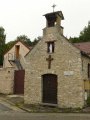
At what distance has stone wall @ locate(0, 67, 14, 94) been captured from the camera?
17400mm

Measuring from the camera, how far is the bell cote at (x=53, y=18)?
1295cm

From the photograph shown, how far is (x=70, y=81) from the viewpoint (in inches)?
451

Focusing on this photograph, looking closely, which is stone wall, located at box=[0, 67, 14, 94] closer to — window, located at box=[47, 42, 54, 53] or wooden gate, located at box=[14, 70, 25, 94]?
wooden gate, located at box=[14, 70, 25, 94]

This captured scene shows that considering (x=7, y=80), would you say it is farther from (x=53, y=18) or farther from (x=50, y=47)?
(x=53, y=18)

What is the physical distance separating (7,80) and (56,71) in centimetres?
780

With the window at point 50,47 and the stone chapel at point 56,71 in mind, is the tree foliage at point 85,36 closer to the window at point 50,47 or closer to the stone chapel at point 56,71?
the stone chapel at point 56,71

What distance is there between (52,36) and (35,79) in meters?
3.77

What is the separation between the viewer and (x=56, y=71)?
1201cm

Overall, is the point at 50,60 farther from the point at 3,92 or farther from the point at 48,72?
the point at 3,92

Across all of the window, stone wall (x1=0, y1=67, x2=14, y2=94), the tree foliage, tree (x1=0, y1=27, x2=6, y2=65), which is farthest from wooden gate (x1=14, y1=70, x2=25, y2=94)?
tree (x1=0, y1=27, x2=6, y2=65)

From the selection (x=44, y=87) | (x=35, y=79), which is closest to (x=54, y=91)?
(x=44, y=87)

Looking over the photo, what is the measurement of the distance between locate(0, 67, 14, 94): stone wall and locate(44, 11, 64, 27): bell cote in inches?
293

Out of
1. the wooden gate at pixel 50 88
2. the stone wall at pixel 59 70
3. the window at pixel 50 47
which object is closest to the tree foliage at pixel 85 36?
the window at pixel 50 47

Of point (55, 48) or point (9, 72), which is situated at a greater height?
point (55, 48)
